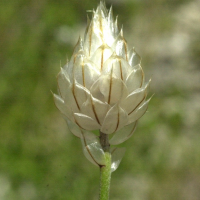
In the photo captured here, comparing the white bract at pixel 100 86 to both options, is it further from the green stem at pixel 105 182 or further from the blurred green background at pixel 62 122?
the blurred green background at pixel 62 122

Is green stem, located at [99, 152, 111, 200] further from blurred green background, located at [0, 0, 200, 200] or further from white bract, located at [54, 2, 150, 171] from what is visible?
blurred green background, located at [0, 0, 200, 200]

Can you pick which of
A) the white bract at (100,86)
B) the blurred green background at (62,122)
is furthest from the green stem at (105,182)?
the blurred green background at (62,122)

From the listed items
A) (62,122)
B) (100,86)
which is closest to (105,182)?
(100,86)

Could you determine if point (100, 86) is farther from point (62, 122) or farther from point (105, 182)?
point (62, 122)

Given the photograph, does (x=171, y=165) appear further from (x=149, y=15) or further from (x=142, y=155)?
(x=149, y=15)

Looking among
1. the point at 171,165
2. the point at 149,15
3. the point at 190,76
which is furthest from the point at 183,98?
the point at 149,15
